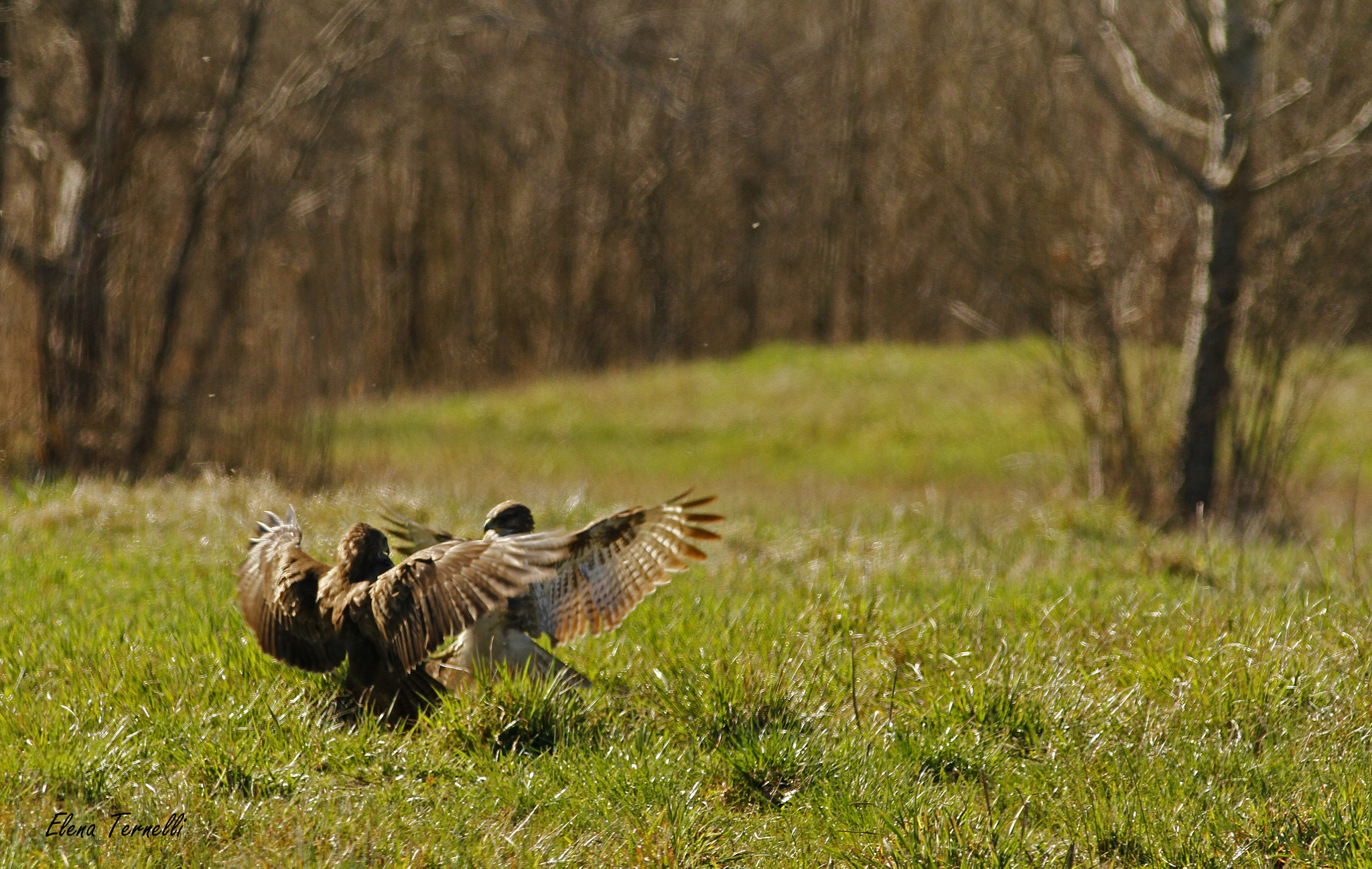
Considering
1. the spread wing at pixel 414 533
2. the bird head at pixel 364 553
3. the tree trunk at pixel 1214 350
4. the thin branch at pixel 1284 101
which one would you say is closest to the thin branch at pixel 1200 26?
the thin branch at pixel 1284 101

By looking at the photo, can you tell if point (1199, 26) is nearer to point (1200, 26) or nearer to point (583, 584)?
point (1200, 26)

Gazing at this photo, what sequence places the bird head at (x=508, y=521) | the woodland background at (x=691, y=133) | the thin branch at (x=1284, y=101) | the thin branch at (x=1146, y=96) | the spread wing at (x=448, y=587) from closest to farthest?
the spread wing at (x=448, y=587)
the bird head at (x=508, y=521)
the thin branch at (x=1284, y=101)
the thin branch at (x=1146, y=96)
the woodland background at (x=691, y=133)

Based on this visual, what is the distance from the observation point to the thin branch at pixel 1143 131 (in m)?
8.30

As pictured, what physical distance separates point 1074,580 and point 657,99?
18.9 feet

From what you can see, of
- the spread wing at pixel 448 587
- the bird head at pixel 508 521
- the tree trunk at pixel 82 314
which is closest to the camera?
the spread wing at pixel 448 587

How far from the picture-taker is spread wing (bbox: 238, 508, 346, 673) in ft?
12.7

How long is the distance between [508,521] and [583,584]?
1.03ft

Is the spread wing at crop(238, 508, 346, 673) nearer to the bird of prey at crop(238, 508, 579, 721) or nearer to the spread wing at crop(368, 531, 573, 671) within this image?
the bird of prey at crop(238, 508, 579, 721)

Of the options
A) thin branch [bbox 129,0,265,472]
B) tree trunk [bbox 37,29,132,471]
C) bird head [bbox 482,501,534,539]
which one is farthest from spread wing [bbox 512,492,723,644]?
thin branch [bbox 129,0,265,472]

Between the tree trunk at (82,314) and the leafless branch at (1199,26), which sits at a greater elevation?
the leafless branch at (1199,26)

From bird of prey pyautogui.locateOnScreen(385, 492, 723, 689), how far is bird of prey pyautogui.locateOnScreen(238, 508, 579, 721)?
0.08 meters

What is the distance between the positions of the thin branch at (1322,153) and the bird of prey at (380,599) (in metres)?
6.38

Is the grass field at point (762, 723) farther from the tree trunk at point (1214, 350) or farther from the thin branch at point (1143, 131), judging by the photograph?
the thin branch at point (1143, 131)

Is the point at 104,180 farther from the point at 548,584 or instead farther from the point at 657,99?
the point at 548,584
